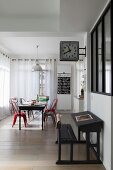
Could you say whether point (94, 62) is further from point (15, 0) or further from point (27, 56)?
point (27, 56)

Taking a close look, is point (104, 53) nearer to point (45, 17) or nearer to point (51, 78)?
point (45, 17)

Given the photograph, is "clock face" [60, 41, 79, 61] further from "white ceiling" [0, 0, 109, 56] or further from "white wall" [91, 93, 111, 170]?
"white wall" [91, 93, 111, 170]

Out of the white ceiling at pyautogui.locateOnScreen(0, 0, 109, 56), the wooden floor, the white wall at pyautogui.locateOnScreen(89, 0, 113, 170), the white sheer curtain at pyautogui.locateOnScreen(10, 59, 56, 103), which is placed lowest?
the wooden floor

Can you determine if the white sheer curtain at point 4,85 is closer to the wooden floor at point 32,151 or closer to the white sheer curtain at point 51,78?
the white sheer curtain at point 51,78

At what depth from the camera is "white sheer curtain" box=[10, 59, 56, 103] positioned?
1047 cm

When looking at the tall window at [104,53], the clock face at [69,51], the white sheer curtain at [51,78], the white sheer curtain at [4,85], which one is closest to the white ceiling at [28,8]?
the clock face at [69,51]

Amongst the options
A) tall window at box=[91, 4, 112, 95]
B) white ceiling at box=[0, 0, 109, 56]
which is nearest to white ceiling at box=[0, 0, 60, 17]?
white ceiling at box=[0, 0, 109, 56]

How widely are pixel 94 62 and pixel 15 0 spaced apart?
2082 millimetres

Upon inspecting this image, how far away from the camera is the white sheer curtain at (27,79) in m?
10.5

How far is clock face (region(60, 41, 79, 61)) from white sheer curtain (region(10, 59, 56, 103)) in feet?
18.1

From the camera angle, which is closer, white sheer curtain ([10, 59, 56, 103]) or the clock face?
the clock face

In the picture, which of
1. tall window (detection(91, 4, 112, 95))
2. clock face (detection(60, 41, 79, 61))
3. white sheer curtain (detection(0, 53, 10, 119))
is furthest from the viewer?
white sheer curtain (detection(0, 53, 10, 119))

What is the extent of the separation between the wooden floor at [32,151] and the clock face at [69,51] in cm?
198

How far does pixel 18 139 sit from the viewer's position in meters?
5.28
